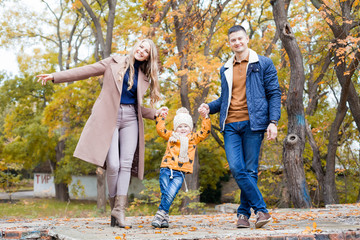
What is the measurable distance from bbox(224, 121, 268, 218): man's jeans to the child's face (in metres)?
0.78

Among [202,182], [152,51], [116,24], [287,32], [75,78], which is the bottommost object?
[202,182]

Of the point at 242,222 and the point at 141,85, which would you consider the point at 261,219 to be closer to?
the point at 242,222

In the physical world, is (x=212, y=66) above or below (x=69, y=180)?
above

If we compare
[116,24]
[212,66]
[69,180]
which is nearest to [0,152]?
[69,180]

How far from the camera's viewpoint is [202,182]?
78.1ft

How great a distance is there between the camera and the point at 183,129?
4957 millimetres

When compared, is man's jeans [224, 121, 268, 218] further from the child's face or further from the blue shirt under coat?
the blue shirt under coat

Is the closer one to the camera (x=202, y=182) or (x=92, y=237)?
(x=92, y=237)

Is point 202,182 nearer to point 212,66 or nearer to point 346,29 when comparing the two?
point 212,66

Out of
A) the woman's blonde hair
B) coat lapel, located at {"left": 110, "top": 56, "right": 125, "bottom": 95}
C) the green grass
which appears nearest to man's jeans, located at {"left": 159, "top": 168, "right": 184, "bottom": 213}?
the woman's blonde hair

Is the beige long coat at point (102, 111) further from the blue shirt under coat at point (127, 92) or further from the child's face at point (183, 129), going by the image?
the child's face at point (183, 129)

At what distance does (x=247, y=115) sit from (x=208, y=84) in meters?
7.65

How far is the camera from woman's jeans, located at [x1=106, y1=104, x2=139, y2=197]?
434 centimetres

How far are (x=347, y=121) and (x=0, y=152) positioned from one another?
20.8 meters
